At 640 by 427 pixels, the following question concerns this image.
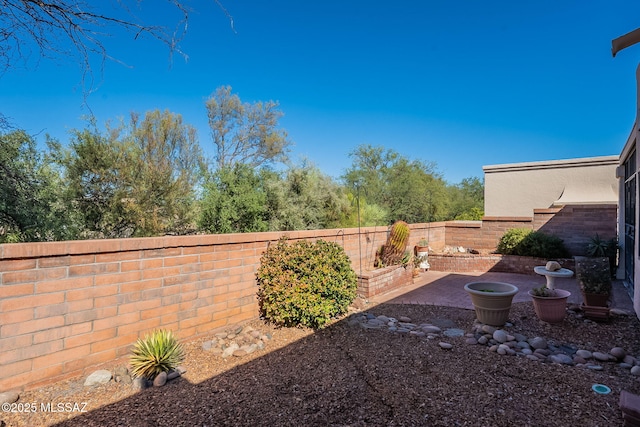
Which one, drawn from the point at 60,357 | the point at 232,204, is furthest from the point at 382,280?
the point at 60,357

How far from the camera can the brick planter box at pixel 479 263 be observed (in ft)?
33.9

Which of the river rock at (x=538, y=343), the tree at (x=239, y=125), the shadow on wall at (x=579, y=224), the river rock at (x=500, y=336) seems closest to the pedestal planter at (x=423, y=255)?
the shadow on wall at (x=579, y=224)

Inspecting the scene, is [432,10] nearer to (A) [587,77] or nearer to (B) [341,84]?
(B) [341,84]

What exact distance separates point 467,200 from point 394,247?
20.2 m

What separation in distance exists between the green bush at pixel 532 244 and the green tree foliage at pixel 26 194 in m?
12.6

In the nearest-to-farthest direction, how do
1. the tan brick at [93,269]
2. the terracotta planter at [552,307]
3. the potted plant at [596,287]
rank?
the tan brick at [93,269], the terracotta planter at [552,307], the potted plant at [596,287]

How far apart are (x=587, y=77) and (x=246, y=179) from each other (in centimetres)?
1245

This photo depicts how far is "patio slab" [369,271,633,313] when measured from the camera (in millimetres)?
6762

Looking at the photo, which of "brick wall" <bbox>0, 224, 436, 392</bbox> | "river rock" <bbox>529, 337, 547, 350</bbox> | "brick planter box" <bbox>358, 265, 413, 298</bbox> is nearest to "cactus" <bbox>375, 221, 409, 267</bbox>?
"brick planter box" <bbox>358, 265, 413, 298</bbox>

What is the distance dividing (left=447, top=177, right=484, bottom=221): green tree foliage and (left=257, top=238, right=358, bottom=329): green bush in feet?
55.2

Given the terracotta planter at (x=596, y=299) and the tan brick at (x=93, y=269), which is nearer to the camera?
the tan brick at (x=93, y=269)

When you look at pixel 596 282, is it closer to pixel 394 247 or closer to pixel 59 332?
pixel 394 247

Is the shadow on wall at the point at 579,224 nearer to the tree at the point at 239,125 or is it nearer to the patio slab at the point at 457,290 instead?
the patio slab at the point at 457,290

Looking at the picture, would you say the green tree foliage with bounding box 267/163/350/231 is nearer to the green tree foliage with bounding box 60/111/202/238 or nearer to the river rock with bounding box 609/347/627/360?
the green tree foliage with bounding box 60/111/202/238
